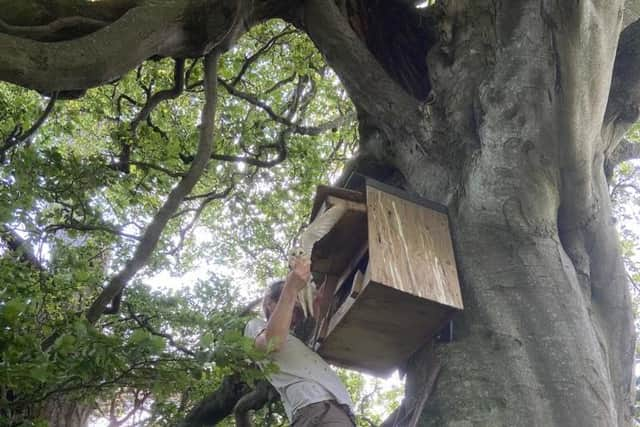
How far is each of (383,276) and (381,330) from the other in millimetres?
479

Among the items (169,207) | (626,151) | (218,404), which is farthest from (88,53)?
(626,151)

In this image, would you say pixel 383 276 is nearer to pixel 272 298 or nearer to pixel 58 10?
pixel 272 298

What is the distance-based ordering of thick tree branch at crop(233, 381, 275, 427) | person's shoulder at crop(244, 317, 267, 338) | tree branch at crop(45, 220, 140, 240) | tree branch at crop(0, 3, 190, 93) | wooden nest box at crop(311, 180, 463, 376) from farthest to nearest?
tree branch at crop(45, 220, 140, 240) < thick tree branch at crop(233, 381, 275, 427) < person's shoulder at crop(244, 317, 267, 338) < wooden nest box at crop(311, 180, 463, 376) < tree branch at crop(0, 3, 190, 93)

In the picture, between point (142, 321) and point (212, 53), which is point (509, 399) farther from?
point (142, 321)

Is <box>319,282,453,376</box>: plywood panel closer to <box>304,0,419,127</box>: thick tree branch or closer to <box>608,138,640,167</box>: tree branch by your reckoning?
<box>304,0,419,127</box>: thick tree branch

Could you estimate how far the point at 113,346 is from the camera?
2.17 metres

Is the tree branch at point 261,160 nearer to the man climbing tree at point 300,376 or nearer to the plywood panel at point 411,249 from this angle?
the plywood panel at point 411,249

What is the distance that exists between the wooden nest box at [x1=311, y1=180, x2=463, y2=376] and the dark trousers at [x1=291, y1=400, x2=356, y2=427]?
1.42 feet

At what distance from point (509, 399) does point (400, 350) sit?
725 millimetres

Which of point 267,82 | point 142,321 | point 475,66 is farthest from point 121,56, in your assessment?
point 267,82

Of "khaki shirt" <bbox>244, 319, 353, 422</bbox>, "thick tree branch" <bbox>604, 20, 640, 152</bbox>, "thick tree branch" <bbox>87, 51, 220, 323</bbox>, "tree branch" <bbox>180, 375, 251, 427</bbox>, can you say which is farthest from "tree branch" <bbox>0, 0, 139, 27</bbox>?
"thick tree branch" <bbox>604, 20, 640, 152</bbox>

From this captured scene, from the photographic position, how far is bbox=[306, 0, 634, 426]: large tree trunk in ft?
8.77

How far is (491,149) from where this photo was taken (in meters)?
3.25

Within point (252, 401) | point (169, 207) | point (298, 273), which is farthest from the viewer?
point (252, 401)
